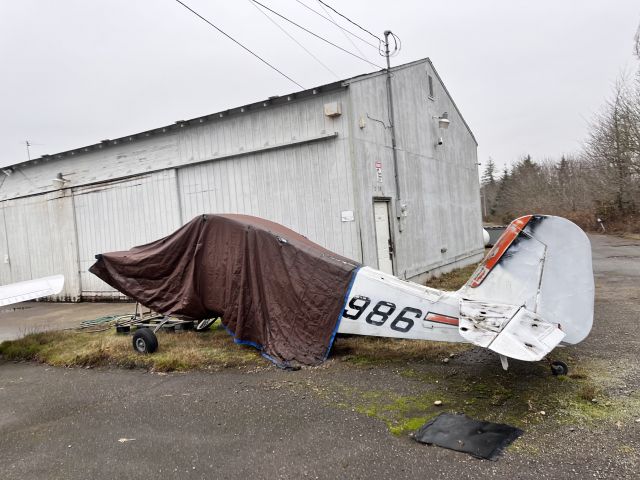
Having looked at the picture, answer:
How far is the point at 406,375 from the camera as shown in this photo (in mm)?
5285

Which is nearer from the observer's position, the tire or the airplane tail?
the airplane tail

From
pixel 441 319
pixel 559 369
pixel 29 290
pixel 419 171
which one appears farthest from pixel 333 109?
pixel 559 369

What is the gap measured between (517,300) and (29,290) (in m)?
7.37

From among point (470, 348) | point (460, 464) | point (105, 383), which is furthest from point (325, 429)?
point (105, 383)

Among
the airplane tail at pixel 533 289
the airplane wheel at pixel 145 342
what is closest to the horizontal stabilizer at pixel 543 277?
the airplane tail at pixel 533 289

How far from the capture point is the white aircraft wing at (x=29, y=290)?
707 centimetres

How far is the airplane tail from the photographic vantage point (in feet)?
13.5

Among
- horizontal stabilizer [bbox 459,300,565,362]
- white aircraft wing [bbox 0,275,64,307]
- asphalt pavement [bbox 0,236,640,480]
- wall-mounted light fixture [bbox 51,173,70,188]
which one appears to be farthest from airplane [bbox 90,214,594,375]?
wall-mounted light fixture [bbox 51,173,70,188]

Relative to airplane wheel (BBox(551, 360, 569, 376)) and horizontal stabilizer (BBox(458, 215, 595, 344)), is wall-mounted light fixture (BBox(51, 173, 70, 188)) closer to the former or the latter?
horizontal stabilizer (BBox(458, 215, 595, 344))

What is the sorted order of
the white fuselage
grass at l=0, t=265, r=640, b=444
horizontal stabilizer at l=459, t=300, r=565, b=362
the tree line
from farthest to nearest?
1. the tree line
2. the white fuselage
3. grass at l=0, t=265, r=640, b=444
4. horizontal stabilizer at l=459, t=300, r=565, b=362

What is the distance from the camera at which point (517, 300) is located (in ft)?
15.1

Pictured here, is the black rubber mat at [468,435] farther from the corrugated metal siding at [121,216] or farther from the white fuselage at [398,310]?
the corrugated metal siding at [121,216]

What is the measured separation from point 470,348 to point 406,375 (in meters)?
1.37

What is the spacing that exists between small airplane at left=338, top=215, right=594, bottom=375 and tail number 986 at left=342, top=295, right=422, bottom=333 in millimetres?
11
